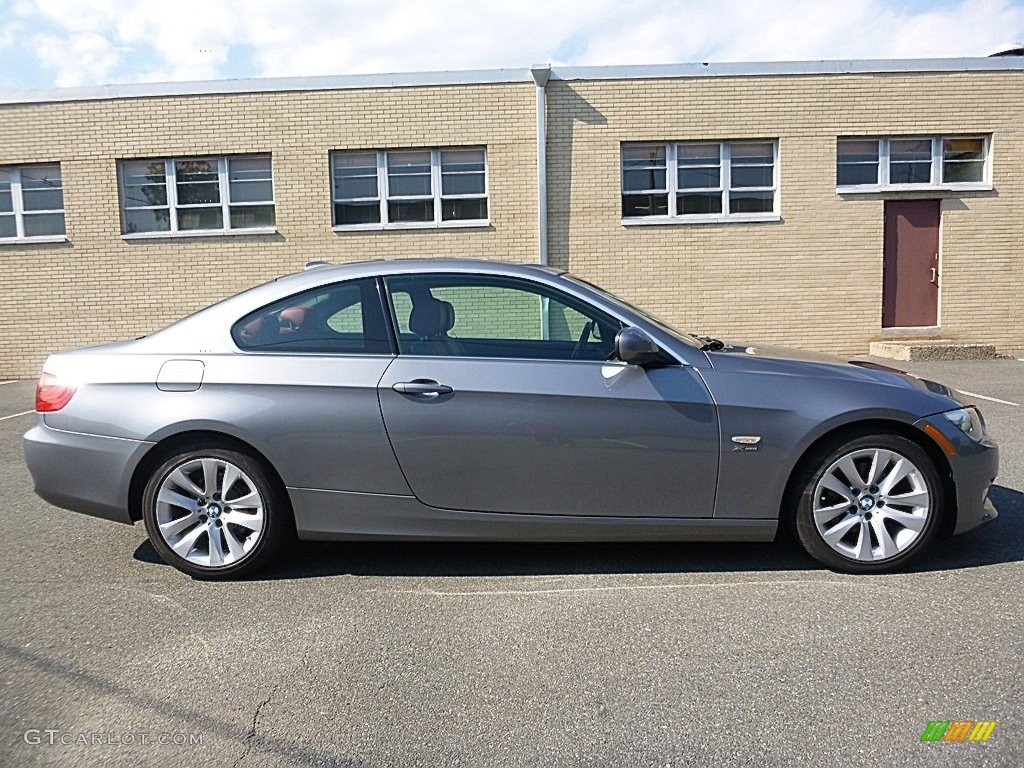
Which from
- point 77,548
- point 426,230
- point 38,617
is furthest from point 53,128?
point 38,617

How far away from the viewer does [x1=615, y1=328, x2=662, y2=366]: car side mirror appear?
3732 millimetres

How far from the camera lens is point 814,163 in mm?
12578

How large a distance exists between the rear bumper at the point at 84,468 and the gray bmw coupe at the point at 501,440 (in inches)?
0.4

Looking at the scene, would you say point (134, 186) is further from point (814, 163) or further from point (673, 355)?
point (673, 355)

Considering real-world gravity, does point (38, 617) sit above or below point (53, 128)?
below

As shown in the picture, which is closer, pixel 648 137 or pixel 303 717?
pixel 303 717

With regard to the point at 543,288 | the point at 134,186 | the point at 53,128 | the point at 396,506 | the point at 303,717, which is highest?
the point at 53,128

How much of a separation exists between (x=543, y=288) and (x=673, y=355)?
0.74 metres

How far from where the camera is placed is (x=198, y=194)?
12.8 meters

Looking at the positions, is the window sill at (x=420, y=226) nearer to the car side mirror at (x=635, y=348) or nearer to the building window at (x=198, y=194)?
the building window at (x=198, y=194)

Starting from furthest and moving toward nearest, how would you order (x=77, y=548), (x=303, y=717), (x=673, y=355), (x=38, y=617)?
(x=77, y=548)
(x=673, y=355)
(x=38, y=617)
(x=303, y=717)

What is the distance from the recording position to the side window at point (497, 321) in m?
3.96

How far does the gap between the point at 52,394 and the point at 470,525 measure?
7.40 ft

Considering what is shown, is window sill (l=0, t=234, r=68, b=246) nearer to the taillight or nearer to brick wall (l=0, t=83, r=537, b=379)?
brick wall (l=0, t=83, r=537, b=379)
